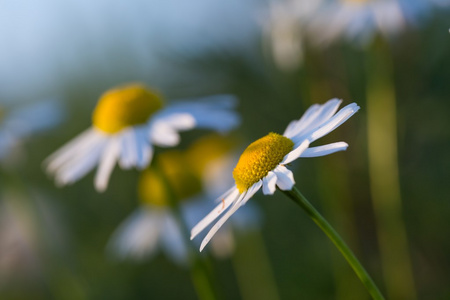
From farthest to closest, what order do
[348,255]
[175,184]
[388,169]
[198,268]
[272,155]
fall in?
[175,184] → [388,169] → [198,268] → [272,155] → [348,255]

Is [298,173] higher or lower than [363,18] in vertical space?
lower

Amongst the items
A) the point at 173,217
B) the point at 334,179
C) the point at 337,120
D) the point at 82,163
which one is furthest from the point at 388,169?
the point at 337,120

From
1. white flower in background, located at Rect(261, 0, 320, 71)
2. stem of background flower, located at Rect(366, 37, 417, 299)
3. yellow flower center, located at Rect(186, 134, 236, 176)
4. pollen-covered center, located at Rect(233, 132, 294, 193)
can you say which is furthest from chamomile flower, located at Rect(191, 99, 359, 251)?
yellow flower center, located at Rect(186, 134, 236, 176)

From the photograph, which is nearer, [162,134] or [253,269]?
[162,134]

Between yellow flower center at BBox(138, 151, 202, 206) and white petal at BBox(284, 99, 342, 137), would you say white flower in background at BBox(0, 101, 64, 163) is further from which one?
white petal at BBox(284, 99, 342, 137)

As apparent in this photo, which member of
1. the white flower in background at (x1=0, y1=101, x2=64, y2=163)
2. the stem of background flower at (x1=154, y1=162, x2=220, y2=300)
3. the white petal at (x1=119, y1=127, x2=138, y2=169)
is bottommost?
the stem of background flower at (x1=154, y1=162, x2=220, y2=300)

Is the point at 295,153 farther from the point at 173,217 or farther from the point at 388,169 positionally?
the point at 173,217

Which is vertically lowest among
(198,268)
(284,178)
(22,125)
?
(198,268)

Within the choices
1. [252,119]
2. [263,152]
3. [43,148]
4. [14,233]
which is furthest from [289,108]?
[43,148]
